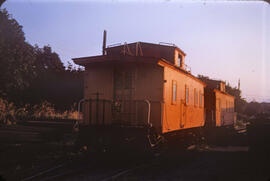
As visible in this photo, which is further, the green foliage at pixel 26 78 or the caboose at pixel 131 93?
the green foliage at pixel 26 78

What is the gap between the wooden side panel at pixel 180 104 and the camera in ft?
29.0

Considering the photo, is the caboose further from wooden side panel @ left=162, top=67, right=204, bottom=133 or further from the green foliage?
the green foliage

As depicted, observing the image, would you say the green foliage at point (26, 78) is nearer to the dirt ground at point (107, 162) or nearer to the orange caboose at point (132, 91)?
the dirt ground at point (107, 162)

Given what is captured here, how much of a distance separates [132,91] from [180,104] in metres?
2.74

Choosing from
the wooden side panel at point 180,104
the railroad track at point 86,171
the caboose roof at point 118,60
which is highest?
the caboose roof at point 118,60

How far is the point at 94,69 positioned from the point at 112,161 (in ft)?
11.8

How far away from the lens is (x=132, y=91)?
8734mm

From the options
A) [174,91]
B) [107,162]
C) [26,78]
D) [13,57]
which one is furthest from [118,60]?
[26,78]

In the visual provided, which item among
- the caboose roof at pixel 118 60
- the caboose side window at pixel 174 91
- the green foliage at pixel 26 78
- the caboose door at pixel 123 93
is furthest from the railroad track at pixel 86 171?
the green foliage at pixel 26 78

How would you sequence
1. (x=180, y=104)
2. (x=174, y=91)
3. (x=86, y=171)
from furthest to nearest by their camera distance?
(x=180, y=104)
(x=174, y=91)
(x=86, y=171)

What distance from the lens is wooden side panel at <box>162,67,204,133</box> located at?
8852 mm

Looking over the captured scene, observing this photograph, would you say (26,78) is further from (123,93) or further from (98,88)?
(123,93)

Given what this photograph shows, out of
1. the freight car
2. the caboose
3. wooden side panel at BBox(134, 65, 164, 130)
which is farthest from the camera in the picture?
wooden side panel at BBox(134, 65, 164, 130)

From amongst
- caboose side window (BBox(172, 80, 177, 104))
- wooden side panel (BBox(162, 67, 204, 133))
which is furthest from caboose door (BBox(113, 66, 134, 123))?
caboose side window (BBox(172, 80, 177, 104))
